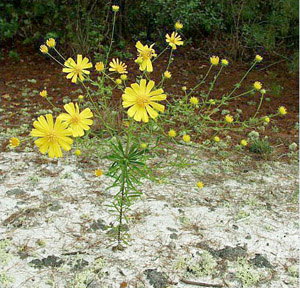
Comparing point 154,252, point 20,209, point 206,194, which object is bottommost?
point 154,252

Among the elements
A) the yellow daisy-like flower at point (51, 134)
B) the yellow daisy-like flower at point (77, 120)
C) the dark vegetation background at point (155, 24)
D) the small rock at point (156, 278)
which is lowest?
the small rock at point (156, 278)

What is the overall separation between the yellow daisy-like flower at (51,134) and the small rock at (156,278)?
830 mm

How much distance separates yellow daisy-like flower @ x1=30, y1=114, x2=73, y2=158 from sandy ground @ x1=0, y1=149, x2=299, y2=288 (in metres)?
0.52

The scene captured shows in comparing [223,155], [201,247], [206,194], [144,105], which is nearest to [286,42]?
[223,155]

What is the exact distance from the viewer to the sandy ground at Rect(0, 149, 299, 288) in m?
1.71

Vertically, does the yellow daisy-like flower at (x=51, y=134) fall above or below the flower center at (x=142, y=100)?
below

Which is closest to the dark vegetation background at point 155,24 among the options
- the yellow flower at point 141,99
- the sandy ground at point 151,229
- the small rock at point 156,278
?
the sandy ground at point 151,229

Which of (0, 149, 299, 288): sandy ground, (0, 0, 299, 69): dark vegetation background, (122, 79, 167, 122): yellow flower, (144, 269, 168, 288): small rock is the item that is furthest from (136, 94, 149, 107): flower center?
(0, 0, 299, 69): dark vegetation background

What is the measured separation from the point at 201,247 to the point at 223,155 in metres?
1.11

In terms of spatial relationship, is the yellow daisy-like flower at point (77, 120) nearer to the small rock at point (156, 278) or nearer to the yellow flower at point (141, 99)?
the yellow flower at point (141, 99)

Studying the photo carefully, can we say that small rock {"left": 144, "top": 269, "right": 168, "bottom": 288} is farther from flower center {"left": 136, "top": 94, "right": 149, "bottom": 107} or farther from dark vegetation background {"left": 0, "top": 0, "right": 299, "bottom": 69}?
dark vegetation background {"left": 0, "top": 0, "right": 299, "bottom": 69}

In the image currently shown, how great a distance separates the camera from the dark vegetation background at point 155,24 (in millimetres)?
4559

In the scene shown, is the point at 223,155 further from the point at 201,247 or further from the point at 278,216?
the point at 201,247

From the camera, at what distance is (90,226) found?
6.48 feet
